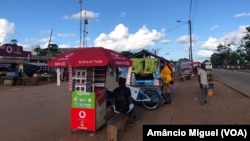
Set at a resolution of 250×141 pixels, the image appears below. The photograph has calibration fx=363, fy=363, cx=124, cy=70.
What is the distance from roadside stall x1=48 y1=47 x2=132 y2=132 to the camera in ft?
29.8

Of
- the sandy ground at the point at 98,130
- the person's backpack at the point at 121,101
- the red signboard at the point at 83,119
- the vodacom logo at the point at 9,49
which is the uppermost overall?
the vodacom logo at the point at 9,49

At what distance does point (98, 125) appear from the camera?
32.0 feet

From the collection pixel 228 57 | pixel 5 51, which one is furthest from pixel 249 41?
pixel 5 51

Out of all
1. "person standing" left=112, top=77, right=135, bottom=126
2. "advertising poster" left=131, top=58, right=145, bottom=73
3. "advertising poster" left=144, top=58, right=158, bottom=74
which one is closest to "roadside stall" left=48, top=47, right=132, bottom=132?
"person standing" left=112, top=77, right=135, bottom=126

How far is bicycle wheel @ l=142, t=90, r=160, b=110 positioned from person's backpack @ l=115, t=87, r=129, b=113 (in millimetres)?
4212

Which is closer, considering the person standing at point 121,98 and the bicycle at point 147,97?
the person standing at point 121,98

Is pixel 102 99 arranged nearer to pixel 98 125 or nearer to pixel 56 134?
pixel 98 125

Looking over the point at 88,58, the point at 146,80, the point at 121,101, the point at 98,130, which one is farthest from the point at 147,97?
the point at 88,58

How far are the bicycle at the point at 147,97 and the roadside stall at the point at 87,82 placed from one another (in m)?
4.37

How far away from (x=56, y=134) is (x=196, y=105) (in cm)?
748

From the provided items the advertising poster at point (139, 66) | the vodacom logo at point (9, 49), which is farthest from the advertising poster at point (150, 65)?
the vodacom logo at point (9, 49)

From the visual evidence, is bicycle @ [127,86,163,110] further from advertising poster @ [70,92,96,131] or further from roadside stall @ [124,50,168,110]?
advertising poster @ [70,92,96,131]

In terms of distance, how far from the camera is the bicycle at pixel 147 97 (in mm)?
14562

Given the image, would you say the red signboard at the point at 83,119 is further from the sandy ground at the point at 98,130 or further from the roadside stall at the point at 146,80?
the roadside stall at the point at 146,80
